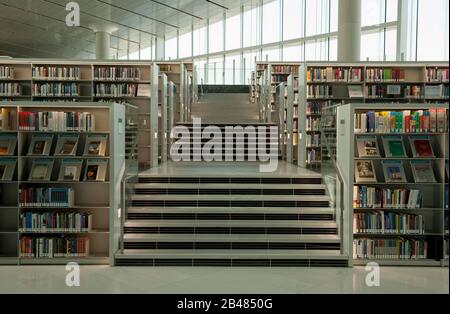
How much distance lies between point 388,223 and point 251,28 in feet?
48.4

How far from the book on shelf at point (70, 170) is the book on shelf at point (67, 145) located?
0.13m

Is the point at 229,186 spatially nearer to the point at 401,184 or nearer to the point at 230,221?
the point at 230,221

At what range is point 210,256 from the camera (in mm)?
5324

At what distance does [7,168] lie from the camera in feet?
17.9

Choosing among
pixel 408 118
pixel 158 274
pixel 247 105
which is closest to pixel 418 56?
pixel 247 105

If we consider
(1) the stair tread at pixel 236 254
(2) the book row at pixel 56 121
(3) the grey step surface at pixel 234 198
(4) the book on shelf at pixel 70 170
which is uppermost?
(2) the book row at pixel 56 121

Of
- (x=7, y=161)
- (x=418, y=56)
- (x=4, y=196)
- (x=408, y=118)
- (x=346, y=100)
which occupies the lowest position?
(x=4, y=196)

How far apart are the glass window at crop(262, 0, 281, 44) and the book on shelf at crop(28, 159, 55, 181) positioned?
13617 mm

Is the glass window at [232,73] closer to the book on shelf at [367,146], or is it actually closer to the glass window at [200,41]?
the glass window at [200,41]

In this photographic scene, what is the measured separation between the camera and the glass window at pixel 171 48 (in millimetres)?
21391

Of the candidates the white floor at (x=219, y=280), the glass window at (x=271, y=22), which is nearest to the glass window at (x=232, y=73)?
the glass window at (x=271, y=22)

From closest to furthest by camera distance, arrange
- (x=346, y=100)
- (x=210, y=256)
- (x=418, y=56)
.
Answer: (x=210, y=256) → (x=346, y=100) → (x=418, y=56)

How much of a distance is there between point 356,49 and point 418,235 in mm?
7387
